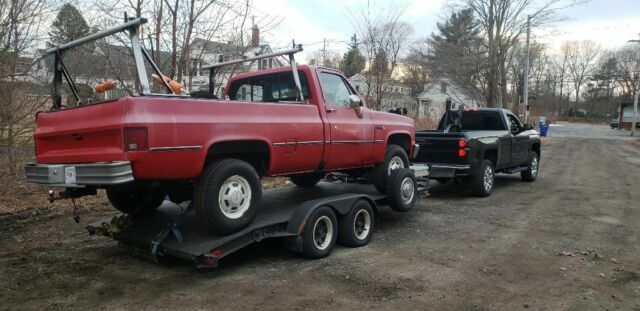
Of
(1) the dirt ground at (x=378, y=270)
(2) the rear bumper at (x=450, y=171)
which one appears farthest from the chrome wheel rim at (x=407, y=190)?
(2) the rear bumper at (x=450, y=171)

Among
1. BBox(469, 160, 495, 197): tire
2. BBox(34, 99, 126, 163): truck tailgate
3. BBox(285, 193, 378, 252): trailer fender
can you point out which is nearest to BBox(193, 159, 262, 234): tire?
BBox(285, 193, 378, 252): trailer fender

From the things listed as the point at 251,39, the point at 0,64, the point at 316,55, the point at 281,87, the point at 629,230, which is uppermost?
the point at 316,55

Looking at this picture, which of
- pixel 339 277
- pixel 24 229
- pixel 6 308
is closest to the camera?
pixel 6 308

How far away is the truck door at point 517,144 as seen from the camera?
37.4 ft

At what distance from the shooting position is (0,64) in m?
8.46

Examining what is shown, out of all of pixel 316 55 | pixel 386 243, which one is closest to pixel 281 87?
pixel 386 243

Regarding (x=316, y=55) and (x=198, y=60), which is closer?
(x=198, y=60)

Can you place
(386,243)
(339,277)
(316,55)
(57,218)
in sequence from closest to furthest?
1. (339,277)
2. (386,243)
3. (57,218)
4. (316,55)

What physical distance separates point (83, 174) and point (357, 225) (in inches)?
129

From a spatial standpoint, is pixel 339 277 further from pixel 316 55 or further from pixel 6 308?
pixel 316 55

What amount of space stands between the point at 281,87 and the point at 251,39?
20.7 feet

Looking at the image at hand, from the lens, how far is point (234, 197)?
4875 millimetres

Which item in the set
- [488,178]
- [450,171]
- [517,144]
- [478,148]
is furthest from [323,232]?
[517,144]

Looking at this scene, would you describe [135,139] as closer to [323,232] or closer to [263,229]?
[263,229]
